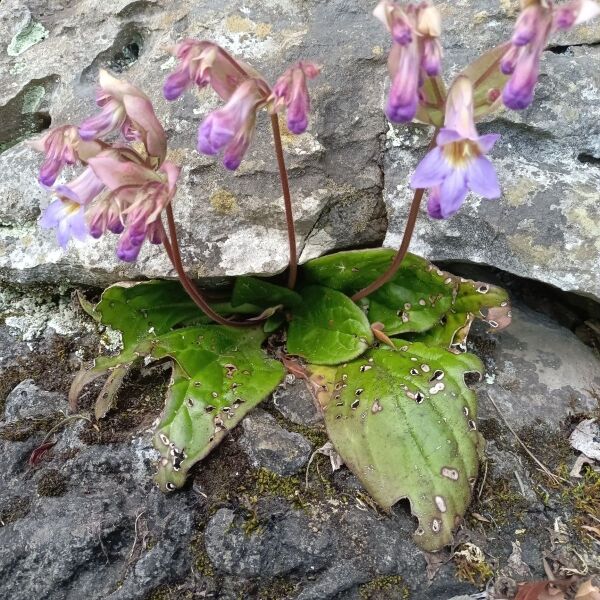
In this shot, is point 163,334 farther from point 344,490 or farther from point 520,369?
point 520,369

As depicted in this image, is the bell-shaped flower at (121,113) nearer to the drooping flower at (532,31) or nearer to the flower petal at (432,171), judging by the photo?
the flower petal at (432,171)

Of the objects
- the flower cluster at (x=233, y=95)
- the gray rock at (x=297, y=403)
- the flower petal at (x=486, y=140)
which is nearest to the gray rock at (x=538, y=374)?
the gray rock at (x=297, y=403)

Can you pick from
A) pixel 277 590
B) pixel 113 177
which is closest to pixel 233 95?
pixel 113 177

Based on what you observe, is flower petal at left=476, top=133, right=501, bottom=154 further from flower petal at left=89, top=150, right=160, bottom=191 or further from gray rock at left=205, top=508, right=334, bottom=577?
gray rock at left=205, top=508, right=334, bottom=577

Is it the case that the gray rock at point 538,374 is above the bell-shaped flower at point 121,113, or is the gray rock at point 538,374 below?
below

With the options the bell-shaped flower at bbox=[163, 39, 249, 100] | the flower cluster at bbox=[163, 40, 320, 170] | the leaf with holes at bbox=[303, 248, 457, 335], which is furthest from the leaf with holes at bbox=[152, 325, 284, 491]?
the bell-shaped flower at bbox=[163, 39, 249, 100]

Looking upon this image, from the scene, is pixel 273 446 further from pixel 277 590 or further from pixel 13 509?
pixel 13 509
